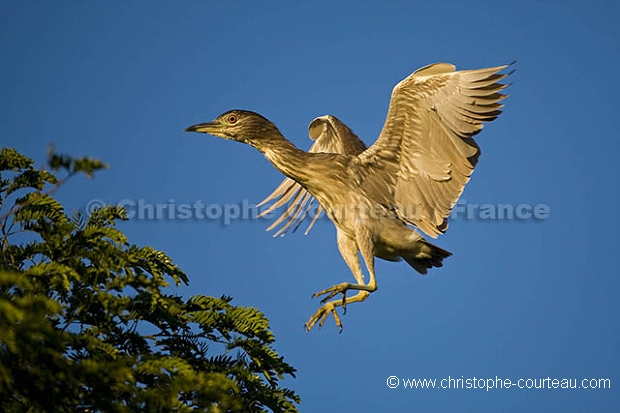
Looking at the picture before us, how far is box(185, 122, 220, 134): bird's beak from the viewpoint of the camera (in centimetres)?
949

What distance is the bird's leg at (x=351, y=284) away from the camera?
841cm

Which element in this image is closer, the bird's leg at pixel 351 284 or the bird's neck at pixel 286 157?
the bird's leg at pixel 351 284

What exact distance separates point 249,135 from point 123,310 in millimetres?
4239

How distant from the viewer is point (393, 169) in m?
9.39

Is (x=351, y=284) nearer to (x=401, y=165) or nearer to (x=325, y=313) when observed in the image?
(x=325, y=313)

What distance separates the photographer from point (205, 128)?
31.3 ft

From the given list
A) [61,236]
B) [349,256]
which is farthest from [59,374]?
[349,256]

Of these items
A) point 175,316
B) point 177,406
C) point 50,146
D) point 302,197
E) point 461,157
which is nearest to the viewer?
point 50,146

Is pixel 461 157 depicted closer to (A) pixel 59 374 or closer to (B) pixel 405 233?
(B) pixel 405 233

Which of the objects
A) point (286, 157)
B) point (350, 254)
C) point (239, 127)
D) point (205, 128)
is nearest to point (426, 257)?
point (350, 254)

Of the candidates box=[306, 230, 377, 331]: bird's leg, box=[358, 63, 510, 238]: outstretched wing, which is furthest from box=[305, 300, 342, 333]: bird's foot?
box=[358, 63, 510, 238]: outstretched wing

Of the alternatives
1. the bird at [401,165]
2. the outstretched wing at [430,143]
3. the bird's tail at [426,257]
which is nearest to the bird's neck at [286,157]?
the bird at [401,165]

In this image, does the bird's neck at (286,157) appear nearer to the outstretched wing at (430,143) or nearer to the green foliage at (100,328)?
the outstretched wing at (430,143)

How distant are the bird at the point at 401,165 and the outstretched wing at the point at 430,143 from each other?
0.04 feet
